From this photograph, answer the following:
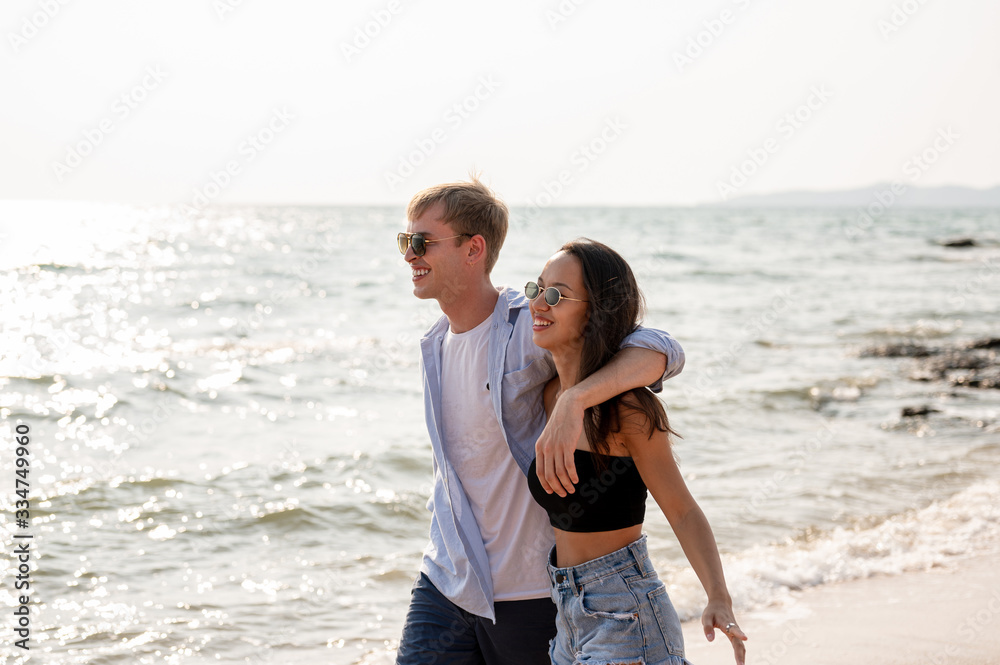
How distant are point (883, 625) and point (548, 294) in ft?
12.0

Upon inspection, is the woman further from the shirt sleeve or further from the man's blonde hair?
the man's blonde hair

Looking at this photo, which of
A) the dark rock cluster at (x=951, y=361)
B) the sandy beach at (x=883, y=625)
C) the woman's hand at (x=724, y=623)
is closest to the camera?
the woman's hand at (x=724, y=623)

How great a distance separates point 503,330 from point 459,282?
270 millimetres

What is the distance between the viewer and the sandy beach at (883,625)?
4660mm

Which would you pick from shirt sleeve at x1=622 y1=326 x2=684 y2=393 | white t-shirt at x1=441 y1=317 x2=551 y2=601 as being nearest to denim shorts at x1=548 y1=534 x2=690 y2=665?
white t-shirt at x1=441 y1=317 x2=551 y2=601

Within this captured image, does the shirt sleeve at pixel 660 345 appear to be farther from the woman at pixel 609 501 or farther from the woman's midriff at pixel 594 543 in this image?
the woman's midriff at pixel 594 543

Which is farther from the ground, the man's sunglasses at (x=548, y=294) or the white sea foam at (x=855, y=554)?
the man's sunglasses at (x=548, y=294)

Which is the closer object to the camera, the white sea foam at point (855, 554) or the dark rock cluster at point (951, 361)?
Answer: the white sea foam at point (855, 554)

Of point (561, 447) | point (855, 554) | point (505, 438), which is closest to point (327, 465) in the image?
point (855, 554)

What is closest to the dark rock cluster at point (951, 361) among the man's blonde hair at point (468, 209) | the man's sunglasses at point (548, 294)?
the man's blonde hair at point (468, 209)

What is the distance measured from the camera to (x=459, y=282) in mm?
3156

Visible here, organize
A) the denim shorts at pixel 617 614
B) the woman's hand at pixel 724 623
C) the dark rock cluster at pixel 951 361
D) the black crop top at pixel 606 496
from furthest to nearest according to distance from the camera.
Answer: the dark rock cluster at pixel 951 361
the black crop top at pixel 606 496
the denim shorts at pixel 617 614
the woman's hand at pixel 724 623

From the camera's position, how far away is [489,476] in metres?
3.00

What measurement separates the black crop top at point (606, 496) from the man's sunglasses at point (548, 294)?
0.46m
